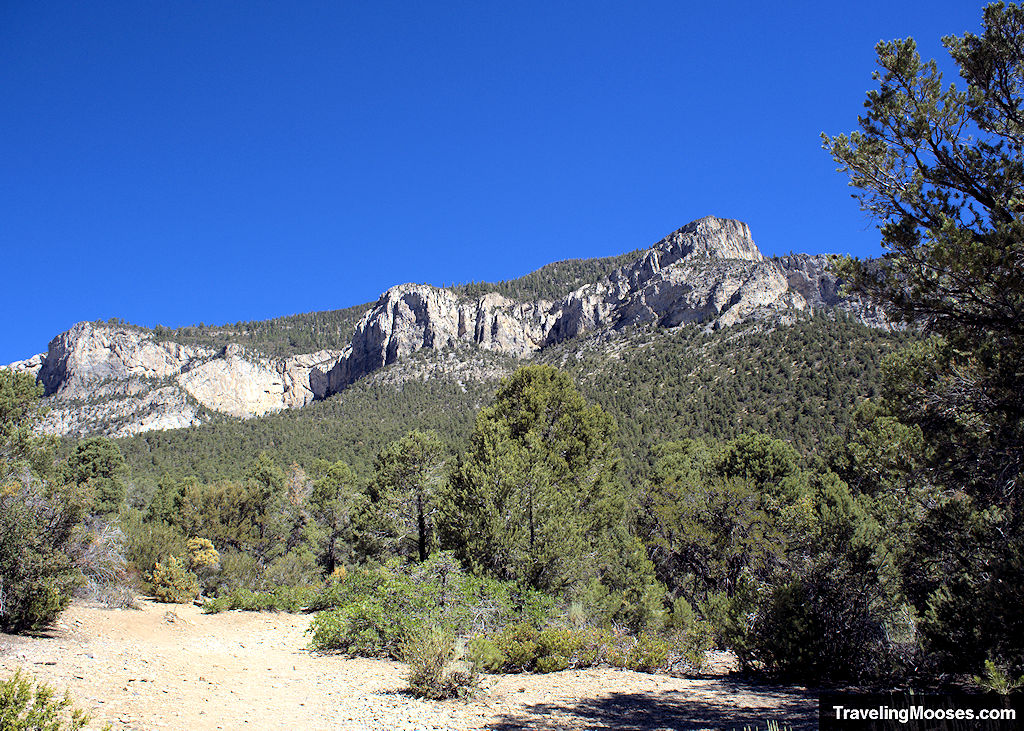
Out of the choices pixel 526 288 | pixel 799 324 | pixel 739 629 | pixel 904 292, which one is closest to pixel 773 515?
pixel 739 629

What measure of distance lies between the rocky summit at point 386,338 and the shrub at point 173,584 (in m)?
84.1

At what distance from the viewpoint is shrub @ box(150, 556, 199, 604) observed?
17703 mm

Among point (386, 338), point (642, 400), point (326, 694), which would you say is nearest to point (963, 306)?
point (326, 694)

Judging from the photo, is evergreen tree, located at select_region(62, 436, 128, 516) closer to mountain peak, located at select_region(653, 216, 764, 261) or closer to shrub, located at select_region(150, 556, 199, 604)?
shrub, located at select_region(150, 556, 199, 604)

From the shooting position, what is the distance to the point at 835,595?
8.62 meters

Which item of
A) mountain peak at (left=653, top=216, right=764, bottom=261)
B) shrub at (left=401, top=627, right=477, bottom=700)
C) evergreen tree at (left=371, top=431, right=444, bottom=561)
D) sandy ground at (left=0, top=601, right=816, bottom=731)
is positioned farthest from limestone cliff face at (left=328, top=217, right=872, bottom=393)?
shrub at (left=401, top=627, right=477, bottom=700)

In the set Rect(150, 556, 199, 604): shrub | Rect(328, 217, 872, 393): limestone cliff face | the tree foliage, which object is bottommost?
Rect(150, 556, 199, 604): shrub

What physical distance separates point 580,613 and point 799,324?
Answer: 71.4 metres

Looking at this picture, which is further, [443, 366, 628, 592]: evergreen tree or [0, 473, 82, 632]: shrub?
[443, 366, 628, 592]: evergreen tree

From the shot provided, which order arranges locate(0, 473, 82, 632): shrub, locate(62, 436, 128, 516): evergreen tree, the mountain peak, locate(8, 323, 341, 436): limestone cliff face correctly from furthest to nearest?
the mountain peak
locate(8, 323, 341, 436): limestone cliff face
locate(62, 436, 128, 516): evergreen tree
locate(0, 473, 82, 632): shrub

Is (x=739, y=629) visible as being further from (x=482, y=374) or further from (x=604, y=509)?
(x=482, y=374)

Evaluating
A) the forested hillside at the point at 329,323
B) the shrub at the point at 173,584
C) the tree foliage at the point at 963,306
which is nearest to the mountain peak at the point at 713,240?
the forested hillside at the point at 329,323

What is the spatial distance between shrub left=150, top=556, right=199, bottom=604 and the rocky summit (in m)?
84.1

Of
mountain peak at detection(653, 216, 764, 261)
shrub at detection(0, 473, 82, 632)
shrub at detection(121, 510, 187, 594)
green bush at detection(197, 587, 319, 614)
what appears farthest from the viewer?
mountain peak at detection(653, 216, 764, 261)
